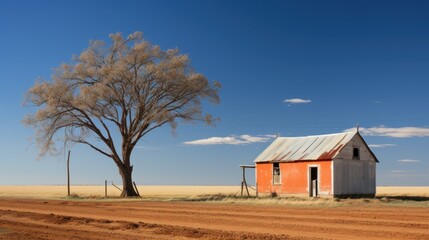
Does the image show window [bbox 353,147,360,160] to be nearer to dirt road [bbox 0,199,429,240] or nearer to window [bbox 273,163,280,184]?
window [bbox 273,163,280,184]

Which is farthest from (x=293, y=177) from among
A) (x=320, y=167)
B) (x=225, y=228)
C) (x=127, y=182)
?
(x=225, y=228)

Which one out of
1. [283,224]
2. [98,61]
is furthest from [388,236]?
[98,61]

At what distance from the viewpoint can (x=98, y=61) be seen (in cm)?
4791

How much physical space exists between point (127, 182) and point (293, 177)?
50.7 feet

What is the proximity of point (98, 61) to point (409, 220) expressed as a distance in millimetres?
34837

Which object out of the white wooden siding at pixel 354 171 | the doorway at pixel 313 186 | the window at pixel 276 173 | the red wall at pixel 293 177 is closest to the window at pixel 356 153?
the white wooden siding at pixel 354 171

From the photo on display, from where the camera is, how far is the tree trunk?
155 ft

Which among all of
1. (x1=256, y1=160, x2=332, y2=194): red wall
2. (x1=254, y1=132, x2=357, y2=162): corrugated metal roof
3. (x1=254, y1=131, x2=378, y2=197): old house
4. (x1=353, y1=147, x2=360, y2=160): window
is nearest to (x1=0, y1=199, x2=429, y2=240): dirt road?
(x1=256, y1=160, x2=332, y2=194): red wall

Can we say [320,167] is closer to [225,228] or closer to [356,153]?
[356,153]

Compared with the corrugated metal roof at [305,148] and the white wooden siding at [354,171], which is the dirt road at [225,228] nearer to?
the white wooden siding at [354,171]

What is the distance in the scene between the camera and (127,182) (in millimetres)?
47500

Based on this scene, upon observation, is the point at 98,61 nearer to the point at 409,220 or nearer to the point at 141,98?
the point at 141,98

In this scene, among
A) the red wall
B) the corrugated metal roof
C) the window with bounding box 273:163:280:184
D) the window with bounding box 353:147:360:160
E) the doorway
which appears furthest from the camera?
the window with bounding box 273:163:280:184

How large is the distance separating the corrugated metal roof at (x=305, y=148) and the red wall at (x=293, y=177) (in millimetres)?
454
